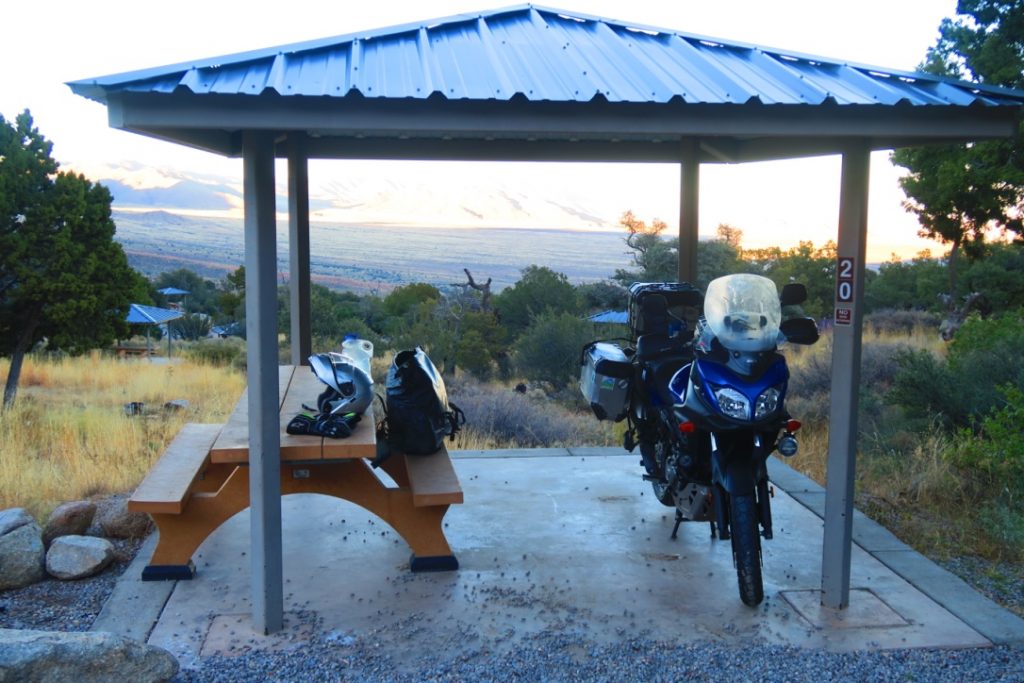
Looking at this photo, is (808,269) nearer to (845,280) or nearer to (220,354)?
(220,354)

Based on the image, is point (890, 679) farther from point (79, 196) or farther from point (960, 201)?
point (79, 196)

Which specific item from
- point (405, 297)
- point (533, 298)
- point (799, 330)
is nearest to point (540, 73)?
point (799, 330)

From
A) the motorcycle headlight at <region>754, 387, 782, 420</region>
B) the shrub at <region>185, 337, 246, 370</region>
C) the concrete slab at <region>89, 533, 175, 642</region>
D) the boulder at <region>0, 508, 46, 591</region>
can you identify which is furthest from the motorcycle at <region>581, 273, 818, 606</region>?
the shrub at <region>185, 337, 246, 370</region>

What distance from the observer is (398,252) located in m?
36.2

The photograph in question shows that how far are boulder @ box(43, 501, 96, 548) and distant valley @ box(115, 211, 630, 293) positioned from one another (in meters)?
24.1

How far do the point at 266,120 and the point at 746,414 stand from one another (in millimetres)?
2179

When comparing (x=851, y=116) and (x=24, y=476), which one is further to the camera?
(x=24, y=476)

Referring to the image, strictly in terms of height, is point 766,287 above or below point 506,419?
above

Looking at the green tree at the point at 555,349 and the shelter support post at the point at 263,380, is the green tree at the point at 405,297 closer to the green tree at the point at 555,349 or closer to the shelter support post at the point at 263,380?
the green tree at the point at 555,349

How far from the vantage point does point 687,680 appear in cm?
366

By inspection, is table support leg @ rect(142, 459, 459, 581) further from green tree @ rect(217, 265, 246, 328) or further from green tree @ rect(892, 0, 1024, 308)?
green tree @ rect(217, 265, 246, 328)

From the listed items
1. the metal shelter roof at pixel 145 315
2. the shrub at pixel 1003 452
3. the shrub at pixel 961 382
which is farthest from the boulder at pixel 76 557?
the metal shelter roof at pixel 145 315

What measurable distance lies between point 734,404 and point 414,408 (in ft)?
6.49

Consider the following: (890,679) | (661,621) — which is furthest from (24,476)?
(890,679)
